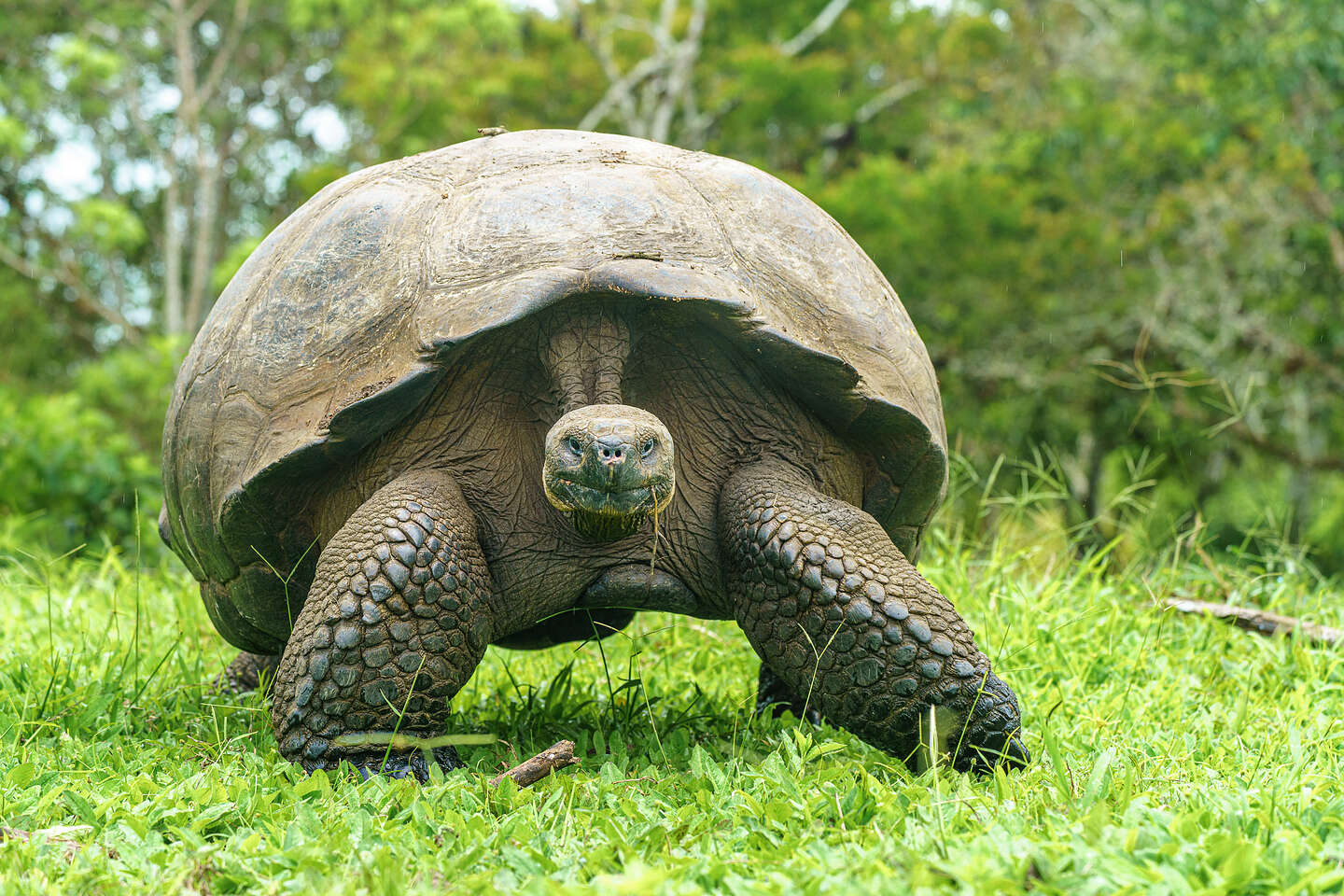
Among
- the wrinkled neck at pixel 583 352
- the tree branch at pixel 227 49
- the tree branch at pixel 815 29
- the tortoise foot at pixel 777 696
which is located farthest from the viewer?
the tree branch at pixel 227 49

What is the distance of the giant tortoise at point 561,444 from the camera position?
98.7 inches

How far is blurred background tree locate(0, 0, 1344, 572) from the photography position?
1109 centimetres

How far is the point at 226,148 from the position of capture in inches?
809

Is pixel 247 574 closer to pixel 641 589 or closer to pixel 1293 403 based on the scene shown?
pixel 641 589

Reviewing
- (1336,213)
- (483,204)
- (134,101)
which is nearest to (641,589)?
(483,204)

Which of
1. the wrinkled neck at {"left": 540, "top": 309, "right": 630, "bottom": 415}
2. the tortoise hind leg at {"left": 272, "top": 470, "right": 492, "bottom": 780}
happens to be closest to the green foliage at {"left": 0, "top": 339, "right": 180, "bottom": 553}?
the tortoise hind leg at {"left": 272, "top": 470, "right": 492, "bottom": 780}

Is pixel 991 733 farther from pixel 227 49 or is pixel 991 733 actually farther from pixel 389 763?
pixel 227 49

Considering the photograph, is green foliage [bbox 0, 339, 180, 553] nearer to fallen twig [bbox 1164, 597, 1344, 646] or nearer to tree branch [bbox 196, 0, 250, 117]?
fallen twig [bbox 1164, 597, 1344, 646]

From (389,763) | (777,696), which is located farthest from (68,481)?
(389,763)

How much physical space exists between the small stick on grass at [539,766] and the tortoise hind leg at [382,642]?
20 centimetres

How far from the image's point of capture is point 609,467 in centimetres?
240

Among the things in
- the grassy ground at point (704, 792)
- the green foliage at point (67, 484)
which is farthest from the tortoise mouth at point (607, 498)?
the green foliage at point (67, 484)

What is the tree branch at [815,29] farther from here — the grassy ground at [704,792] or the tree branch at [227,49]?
the grassy ground at [704,792]

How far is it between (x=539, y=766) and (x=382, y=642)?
388 mm
